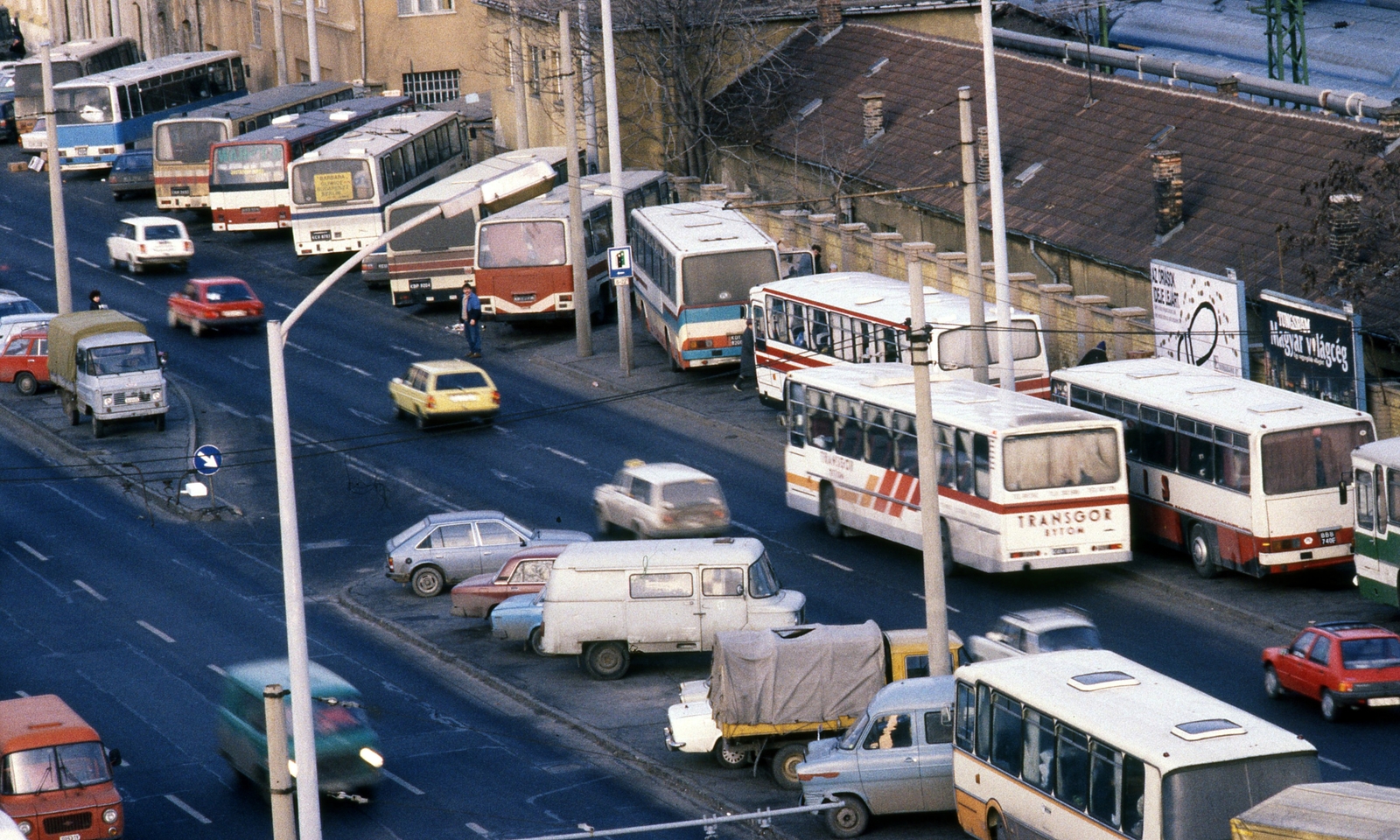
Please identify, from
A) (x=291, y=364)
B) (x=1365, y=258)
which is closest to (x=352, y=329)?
(x=291, y=364)

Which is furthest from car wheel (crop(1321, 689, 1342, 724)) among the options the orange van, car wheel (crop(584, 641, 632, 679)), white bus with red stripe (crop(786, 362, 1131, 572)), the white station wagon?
the white station wagon

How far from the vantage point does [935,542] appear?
2941cm

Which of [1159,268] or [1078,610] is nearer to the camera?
[1078,610]

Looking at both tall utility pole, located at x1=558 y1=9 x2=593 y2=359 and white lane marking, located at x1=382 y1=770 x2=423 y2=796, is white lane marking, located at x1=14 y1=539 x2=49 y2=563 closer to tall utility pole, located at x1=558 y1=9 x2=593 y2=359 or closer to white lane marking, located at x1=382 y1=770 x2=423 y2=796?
white lane marking, located at x1=382 y1=770 x2=423 y2=796

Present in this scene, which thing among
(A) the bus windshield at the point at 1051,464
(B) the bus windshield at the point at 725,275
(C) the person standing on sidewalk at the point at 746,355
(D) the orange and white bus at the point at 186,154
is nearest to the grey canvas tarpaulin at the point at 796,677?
(A) the bus windshield at the point at 1051,464

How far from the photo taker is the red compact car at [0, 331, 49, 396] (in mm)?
54406

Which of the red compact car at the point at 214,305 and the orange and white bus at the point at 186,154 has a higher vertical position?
the orange and white bus at the point at 186,154

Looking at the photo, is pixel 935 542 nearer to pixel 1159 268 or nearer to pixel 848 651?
pixel 848 651

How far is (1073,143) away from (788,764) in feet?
91.2

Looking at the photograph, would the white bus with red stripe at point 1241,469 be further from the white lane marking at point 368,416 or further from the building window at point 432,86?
the building window at point 432,86

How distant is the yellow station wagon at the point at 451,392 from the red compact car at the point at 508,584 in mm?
11616

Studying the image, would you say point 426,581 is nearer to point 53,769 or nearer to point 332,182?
point 53,769

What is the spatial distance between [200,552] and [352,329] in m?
17.2

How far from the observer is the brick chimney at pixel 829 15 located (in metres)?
66.8
